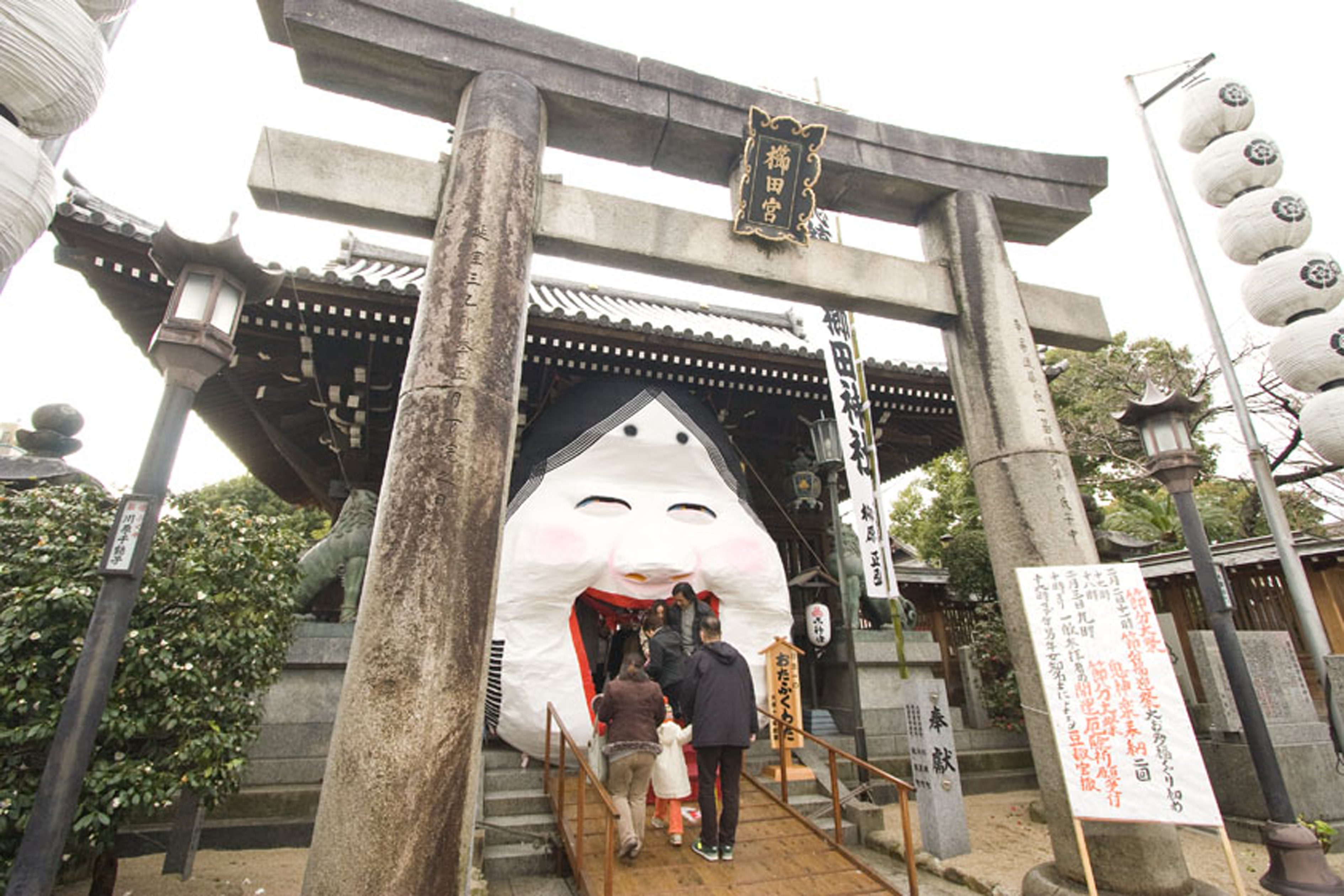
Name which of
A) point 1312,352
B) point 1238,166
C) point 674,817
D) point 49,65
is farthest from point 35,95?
point 1238,166

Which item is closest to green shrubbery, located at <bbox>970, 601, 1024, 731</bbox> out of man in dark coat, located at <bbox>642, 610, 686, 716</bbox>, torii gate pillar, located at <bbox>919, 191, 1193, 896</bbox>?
torii gate pillar, located at <bbox>919, 191, 1193, 896</bbox>

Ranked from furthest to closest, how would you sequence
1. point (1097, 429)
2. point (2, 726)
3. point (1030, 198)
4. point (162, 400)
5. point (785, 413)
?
point (1097, 429) → point (785, 413) → point (1030, 198) → point (2, 726) → point (162, 400)

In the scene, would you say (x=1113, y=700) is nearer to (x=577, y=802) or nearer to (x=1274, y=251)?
(x=577, y=802)

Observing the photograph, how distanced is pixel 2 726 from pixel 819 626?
6.78 meters

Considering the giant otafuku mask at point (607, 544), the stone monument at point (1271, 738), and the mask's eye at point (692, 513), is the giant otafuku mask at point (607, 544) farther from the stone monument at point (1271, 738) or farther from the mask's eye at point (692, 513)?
the stone monument at point (1271, 738)

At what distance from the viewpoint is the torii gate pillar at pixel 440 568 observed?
254 centimetres

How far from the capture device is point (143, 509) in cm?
279

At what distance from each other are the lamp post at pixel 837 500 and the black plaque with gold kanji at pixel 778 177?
3.05 meters

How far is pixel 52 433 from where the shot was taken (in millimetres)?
5613

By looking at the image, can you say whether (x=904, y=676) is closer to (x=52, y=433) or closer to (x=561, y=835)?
(x=561, y=835)

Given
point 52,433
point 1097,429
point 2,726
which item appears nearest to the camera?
point 2,726

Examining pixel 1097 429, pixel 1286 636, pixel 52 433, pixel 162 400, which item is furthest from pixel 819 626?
pixel 1097 429

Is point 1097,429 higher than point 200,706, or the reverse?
point 1097,429

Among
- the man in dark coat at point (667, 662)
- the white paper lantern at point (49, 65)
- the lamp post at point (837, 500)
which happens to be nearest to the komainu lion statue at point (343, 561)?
the man in dark coat at point (667, 662)
